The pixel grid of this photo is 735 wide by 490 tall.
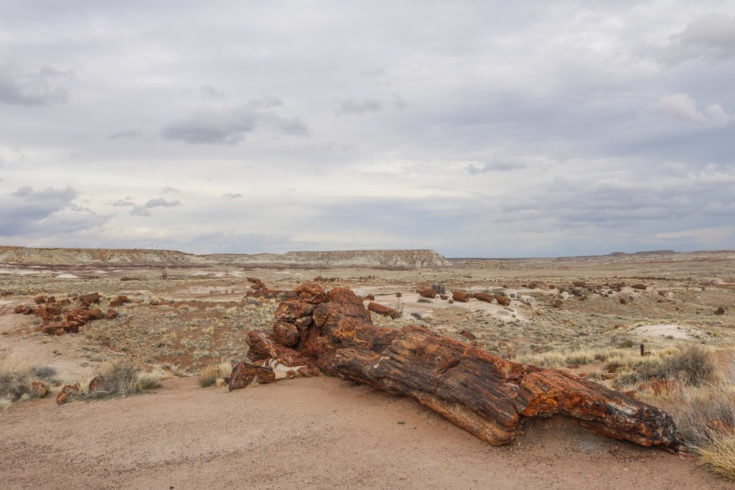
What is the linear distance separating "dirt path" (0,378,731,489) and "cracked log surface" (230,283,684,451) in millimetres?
315

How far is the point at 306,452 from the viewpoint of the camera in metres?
7.50

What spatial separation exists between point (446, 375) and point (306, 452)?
2831mm

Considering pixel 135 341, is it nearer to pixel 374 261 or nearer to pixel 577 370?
pixel 577 370

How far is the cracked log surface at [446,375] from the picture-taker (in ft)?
23.1

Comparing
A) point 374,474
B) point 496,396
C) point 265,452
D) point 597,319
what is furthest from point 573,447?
point 597,319

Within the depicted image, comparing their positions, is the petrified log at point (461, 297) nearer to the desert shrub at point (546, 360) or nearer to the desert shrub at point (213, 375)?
the desert shrub at point (546, 360)

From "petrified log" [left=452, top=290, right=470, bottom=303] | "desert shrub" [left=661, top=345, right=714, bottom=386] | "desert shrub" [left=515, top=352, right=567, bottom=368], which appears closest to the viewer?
"desert shrub" [left=661, top=345, right=714, bottom=386]

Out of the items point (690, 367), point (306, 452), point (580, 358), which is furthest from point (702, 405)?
point (580, 358)

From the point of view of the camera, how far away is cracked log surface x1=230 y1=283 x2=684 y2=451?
705cm

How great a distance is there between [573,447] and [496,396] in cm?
129

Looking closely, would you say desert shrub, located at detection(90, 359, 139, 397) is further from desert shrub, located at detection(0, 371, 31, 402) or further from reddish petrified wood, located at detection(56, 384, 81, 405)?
desert shrub, located at detection(0, 371, 31, 402)

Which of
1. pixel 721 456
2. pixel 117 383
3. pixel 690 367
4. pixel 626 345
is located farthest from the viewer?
pixel 626 345

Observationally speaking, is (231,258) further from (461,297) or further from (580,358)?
(580,358)

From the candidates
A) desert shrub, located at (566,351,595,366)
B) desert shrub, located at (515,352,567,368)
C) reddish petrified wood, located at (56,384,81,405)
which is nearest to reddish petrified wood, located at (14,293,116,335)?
reddish petrified wood, located at (56,384,81,405)
